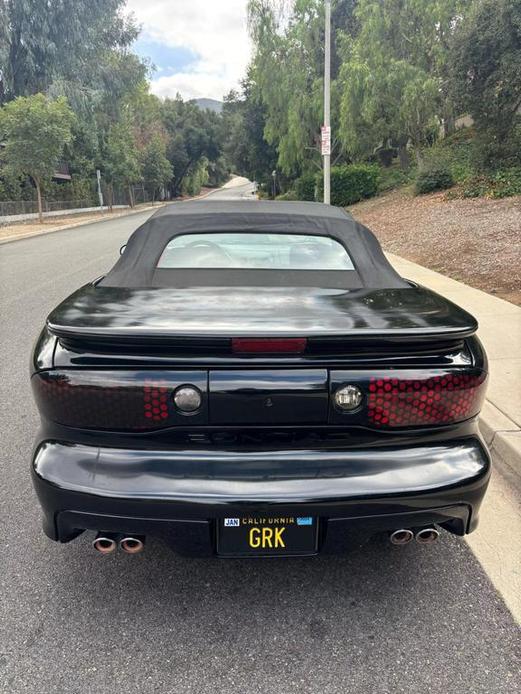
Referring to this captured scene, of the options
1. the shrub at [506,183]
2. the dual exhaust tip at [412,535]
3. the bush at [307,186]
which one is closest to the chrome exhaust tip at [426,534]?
the dual exhaust tip at [412,535]

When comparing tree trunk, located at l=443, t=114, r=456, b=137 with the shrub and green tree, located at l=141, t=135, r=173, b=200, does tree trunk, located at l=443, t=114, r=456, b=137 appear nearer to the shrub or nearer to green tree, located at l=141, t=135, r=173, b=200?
the shrub

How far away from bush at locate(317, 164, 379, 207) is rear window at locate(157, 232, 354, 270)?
2310 centimetres

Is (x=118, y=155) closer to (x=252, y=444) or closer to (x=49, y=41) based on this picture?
(x=49, y=41)

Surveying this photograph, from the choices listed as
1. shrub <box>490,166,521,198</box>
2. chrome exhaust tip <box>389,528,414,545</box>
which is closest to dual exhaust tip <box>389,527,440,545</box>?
chrome exhaust tip <box>389,528,414,545</box>

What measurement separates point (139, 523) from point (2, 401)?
3.09 m

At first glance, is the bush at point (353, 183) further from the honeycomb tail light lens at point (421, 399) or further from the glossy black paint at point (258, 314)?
the honeycomb tail light lens at point (421, 399)

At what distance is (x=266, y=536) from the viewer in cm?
203

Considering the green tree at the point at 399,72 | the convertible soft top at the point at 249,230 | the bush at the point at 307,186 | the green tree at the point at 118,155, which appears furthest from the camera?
the green tree at the point at 118,155

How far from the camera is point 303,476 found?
197cm

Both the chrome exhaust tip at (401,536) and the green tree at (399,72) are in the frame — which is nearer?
the chrome exhaust tip at (401,536)

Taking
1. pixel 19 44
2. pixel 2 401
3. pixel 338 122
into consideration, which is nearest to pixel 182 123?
pixel 19 44

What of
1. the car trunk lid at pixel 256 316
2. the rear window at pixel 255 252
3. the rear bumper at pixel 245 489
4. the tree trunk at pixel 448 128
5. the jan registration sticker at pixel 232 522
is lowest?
the jan registration sticker at pixel 232 522

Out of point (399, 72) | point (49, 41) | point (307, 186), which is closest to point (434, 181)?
point (399, 72)

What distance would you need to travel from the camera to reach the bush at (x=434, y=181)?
758 inches
